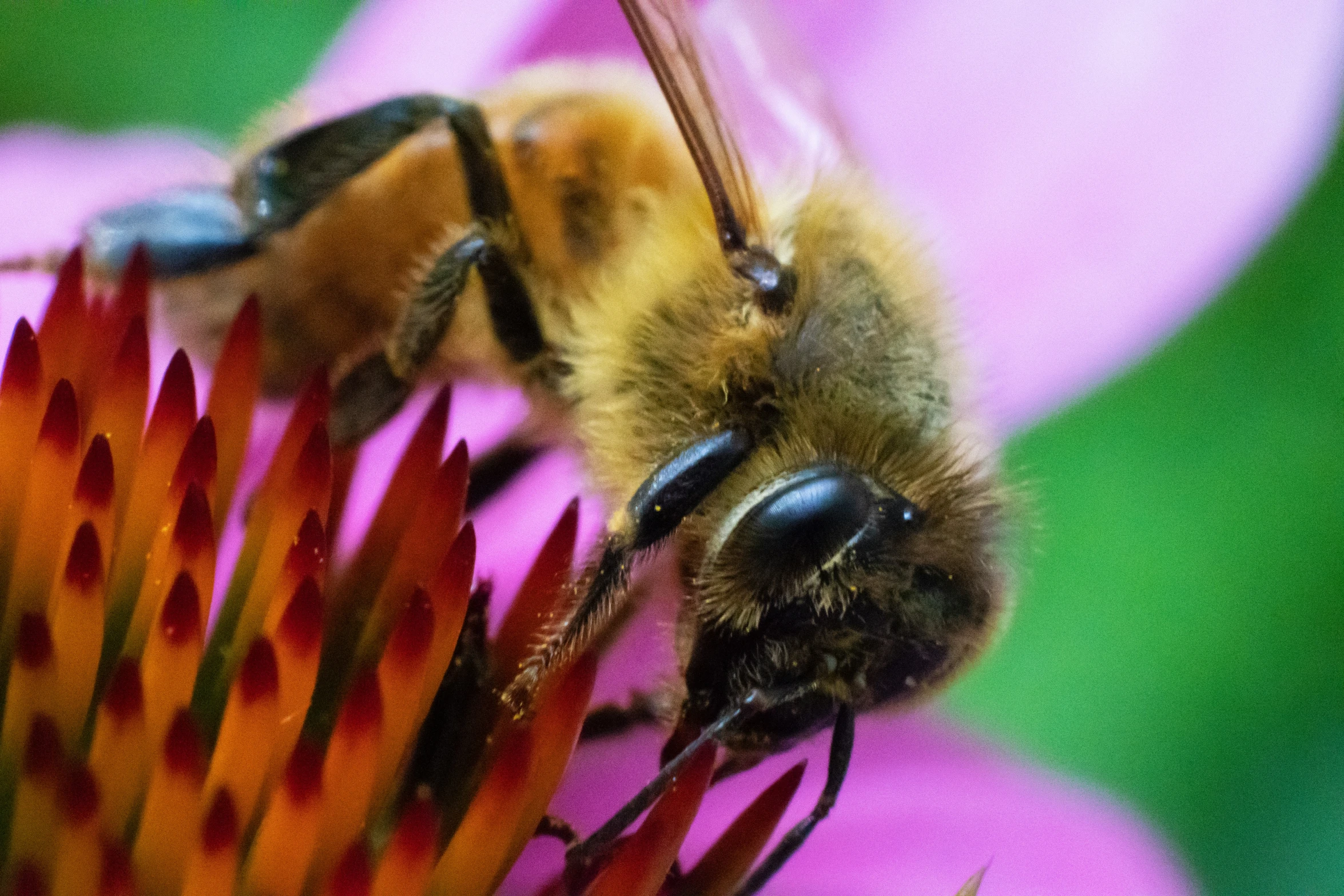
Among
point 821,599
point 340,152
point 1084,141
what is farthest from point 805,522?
point 1084,141

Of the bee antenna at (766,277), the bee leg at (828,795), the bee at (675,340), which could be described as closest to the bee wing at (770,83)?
the bee at (675,340)

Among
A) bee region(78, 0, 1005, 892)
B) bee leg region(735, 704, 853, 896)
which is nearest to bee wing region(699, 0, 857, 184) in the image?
bee region(78, 0, 1005, 892)

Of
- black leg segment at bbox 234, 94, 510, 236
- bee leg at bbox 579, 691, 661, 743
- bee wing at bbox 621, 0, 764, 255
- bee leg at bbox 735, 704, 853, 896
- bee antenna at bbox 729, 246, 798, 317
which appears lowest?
bee leg at bbox 735, 704, 853, 896

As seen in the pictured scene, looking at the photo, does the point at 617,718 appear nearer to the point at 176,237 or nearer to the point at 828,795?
the point at 828,795

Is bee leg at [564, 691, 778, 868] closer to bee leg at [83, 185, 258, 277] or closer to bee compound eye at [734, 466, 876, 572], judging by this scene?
bee compound eye at [734, 466, 876, 572]

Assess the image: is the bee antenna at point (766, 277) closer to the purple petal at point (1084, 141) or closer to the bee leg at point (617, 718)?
the bee leg at point (617, 718)

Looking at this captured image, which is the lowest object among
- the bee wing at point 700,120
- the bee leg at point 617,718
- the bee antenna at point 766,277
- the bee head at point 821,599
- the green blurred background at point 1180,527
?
the green blurred background at point 1180,527
